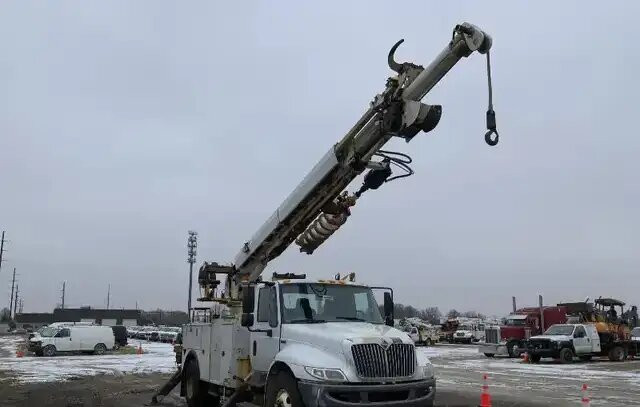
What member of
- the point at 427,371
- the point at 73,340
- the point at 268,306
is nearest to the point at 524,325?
the point at 73,340

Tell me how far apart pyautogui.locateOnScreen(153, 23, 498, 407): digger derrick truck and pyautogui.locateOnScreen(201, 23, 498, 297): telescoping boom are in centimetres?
2

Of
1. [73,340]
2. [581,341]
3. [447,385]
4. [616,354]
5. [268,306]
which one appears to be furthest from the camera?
[73,340]

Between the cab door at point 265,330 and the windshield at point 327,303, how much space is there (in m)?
0.19

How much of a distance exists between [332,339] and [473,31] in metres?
4.86

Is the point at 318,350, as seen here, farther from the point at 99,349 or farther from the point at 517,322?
the point at 99,349

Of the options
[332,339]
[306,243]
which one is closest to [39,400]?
[306,243]

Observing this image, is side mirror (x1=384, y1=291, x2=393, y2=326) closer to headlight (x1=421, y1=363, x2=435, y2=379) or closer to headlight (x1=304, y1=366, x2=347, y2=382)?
headlight (x1=421, y1=363, x2=435, y2=379)

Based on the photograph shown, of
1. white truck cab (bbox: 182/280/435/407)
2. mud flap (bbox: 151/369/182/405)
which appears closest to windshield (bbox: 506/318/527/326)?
mud flap (bbox: 151/369/182/405)

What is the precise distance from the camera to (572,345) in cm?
3078

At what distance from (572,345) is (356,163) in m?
24.1

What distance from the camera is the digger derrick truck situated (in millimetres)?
8812

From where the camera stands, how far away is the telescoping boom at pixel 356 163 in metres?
9.46

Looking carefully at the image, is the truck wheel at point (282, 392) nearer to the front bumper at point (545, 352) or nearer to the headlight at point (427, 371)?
the headlight at point (427, 371)

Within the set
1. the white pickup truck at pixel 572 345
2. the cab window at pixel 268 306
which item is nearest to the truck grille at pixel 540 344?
the white pickup truck at pixel 572 345
